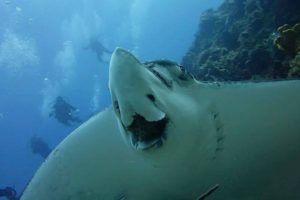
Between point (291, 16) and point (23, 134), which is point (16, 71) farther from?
point (291, 16)

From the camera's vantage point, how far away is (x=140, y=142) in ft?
6.72

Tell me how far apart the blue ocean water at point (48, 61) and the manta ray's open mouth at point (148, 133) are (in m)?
29.1

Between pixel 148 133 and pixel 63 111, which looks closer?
pixel 148 133

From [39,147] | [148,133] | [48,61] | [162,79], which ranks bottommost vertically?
[148,133]

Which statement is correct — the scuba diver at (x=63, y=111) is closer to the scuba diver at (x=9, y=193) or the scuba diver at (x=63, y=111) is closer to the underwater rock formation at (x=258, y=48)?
the scuba diver at (x=9, y=193)

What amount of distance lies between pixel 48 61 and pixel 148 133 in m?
38.3

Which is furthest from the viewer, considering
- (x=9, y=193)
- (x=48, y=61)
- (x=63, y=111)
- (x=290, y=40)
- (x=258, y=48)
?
(x=48, y=61)

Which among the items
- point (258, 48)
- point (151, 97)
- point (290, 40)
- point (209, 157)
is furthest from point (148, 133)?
point (258, 48)

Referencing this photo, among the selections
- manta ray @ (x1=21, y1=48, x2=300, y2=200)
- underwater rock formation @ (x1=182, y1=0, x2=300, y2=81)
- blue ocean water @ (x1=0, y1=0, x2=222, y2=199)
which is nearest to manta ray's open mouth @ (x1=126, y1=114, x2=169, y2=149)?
manta ray @ (x1=21, y1=48, x2=300, y2=200)

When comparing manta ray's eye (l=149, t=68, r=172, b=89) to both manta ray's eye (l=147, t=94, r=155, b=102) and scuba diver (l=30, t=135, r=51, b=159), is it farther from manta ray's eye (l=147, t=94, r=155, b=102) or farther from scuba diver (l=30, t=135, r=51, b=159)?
scuba diver (l=30, t=135, r=51, b=159)

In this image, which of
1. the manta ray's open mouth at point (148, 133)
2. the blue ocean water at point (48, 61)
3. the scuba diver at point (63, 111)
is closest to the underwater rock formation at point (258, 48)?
the manta ray's open mouth at point (148, 133)

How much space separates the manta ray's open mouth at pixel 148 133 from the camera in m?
2.00

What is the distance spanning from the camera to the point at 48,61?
38.5 meters

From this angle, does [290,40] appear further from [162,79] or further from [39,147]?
[39,147]
